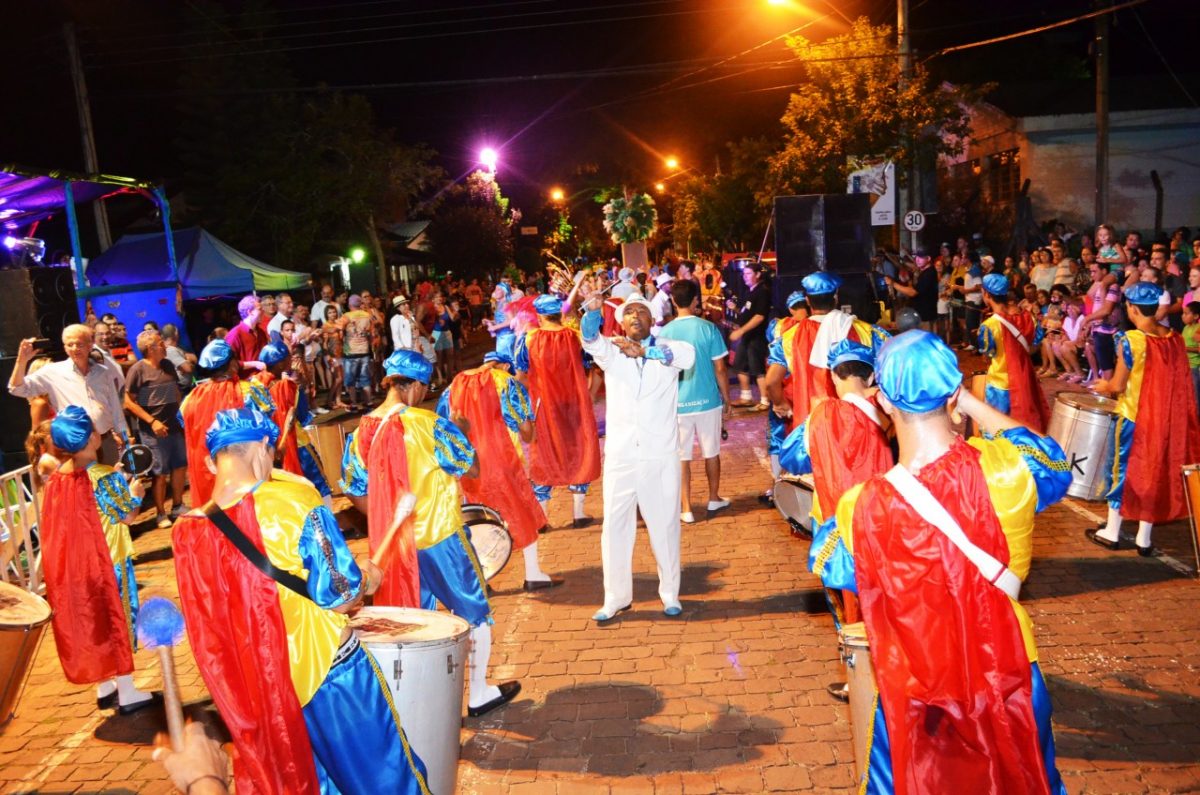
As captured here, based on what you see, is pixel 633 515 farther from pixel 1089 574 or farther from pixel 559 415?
pixel 1089 574

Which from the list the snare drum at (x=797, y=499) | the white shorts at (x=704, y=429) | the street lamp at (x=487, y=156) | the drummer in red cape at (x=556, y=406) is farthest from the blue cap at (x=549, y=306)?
the street lamp at (x=487, y=156)

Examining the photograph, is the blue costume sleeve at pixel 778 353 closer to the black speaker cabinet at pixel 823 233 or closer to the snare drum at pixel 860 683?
the snare drum at pixel 860 683

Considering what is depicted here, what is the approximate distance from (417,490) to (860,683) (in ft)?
8.58

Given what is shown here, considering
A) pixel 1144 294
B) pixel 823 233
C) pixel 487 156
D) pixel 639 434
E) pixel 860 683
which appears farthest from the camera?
pixel 487 156

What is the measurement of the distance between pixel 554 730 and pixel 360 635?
1757 millimetres

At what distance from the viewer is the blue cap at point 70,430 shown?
5.51 metres

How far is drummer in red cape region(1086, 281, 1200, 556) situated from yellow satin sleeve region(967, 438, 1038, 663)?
464cm

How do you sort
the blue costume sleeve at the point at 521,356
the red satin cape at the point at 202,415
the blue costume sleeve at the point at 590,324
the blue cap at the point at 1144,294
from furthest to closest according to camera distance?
the blue costume sleeve at the point at 521,356
the red satin cape at the point at 202,415
the blue cap at the point at 1144,294
the blue costume sleeve at the point at 590,324

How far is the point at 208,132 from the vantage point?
27.8 meters

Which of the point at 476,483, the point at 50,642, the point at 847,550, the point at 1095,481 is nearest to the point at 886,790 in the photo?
the point at 847,550

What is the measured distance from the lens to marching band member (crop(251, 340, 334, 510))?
8.31m

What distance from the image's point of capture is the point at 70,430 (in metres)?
5.52

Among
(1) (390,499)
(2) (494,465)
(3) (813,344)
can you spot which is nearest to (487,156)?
(2) (494,465)

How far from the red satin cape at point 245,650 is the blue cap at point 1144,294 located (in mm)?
6046
